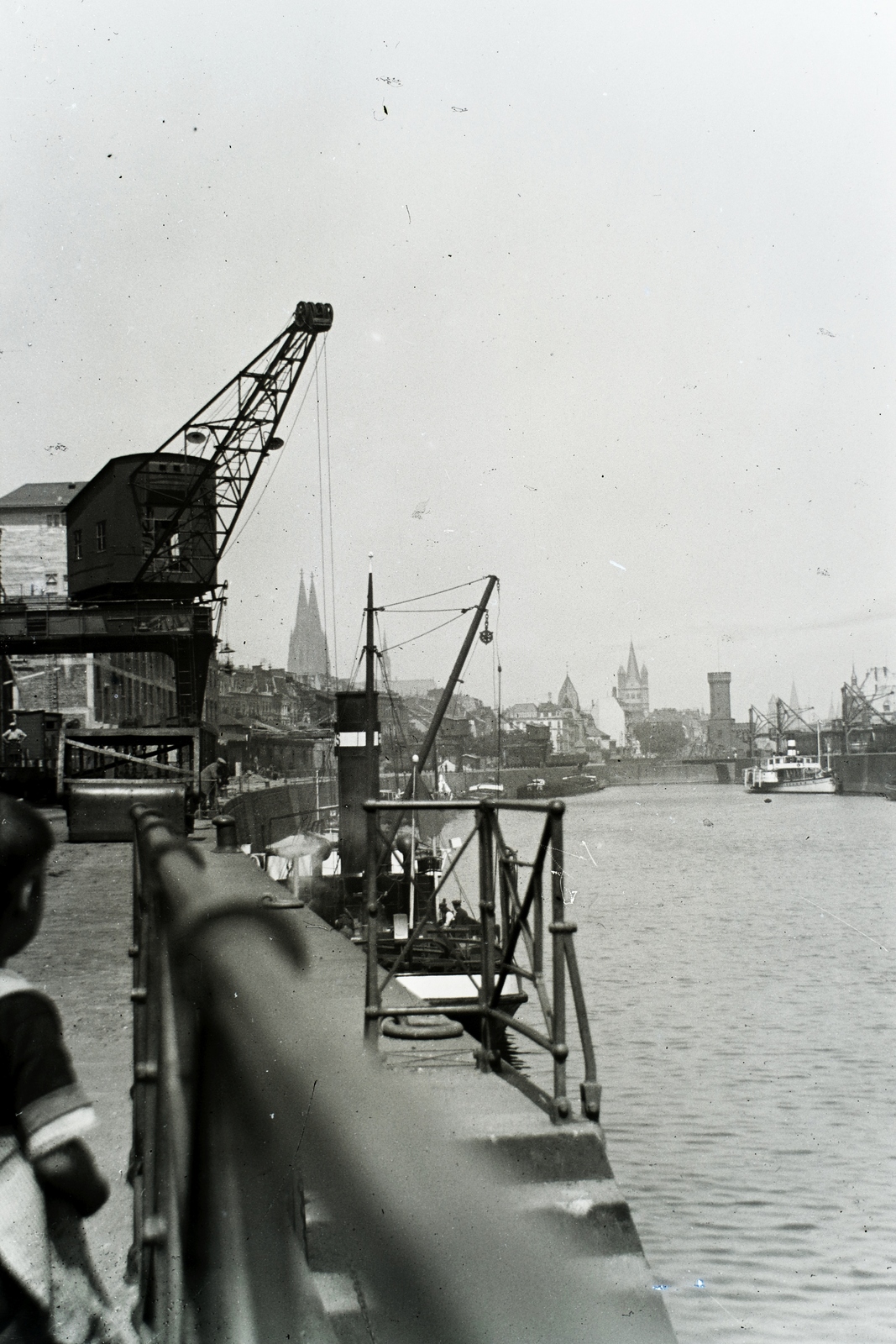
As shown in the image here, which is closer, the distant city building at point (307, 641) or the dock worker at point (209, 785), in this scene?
the dock worker at point (209, 785)

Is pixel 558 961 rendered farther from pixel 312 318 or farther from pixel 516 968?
pixel 312 318

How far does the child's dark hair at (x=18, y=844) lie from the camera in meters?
1.90

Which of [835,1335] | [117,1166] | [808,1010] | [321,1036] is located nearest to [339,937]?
[117,1166]

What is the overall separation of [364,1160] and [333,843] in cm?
2321

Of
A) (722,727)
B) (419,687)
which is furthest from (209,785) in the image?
(722,727)

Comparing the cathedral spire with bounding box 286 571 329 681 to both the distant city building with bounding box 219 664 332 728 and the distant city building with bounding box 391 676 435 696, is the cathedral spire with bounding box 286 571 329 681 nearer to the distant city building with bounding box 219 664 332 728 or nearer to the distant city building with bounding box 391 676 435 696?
the distant city building with bounding box 219 664 332 728

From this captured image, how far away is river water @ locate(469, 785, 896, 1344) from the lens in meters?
9.67

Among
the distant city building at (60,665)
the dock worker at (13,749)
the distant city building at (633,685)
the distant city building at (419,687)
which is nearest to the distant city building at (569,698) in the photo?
the distant city building at (419,687)

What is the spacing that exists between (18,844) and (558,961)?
76.9 inches

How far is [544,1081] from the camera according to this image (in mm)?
13953

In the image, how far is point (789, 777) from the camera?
104875mm

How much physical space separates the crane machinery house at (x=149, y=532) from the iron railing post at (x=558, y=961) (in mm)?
24553

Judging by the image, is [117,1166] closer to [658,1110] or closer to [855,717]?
[658,1110]

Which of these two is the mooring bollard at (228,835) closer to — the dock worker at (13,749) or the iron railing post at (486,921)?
the iron railing post at (486,921)
